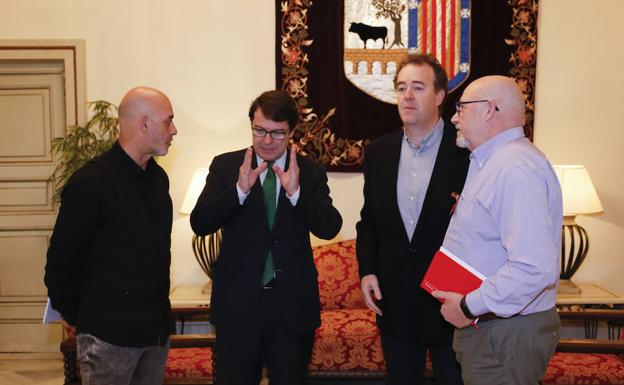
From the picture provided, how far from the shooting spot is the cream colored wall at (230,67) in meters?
4.24

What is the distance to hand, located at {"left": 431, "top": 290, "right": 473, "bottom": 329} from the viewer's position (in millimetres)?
1817

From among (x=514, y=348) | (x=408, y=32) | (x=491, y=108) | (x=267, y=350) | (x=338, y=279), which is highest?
(x=408, y=32)

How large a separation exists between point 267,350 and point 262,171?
25.5 inches

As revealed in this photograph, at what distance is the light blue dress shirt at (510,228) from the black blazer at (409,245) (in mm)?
355

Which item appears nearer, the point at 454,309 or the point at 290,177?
the point at 454,309

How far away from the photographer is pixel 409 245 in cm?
229

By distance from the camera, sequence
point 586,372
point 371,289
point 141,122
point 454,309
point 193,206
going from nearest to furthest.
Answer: point 454,309 < point 141,122 < point 371,289 < point 586,372 < point 193,206

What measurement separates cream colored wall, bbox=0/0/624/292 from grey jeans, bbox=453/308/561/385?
278cm

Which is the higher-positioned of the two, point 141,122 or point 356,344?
point 141,122

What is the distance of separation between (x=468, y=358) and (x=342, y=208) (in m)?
2.56

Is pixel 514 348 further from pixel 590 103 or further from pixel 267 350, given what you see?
pixel 590 103

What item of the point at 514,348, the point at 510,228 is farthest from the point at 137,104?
the point at 514,348

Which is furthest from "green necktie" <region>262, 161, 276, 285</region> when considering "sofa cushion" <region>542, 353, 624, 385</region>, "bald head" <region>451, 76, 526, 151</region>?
"sofa cushion" <region>542, 353, 624, 385</region>

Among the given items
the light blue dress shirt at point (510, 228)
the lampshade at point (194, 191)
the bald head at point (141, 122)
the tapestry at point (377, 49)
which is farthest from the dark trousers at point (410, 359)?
the tapestry at point (377, 49)
